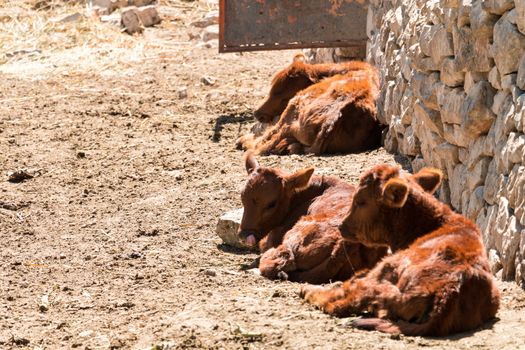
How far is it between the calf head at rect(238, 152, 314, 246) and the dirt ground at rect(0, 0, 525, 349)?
9.1 inches

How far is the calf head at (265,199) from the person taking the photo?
898cm

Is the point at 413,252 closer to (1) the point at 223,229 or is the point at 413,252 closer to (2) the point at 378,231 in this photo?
(2) the point at 378,231

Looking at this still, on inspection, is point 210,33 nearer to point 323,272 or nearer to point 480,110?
point 480,110

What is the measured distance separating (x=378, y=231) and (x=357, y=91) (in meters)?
4.72

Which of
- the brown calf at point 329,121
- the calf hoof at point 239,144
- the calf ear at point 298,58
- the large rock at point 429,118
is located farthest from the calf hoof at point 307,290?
the calf ear at point 298,58

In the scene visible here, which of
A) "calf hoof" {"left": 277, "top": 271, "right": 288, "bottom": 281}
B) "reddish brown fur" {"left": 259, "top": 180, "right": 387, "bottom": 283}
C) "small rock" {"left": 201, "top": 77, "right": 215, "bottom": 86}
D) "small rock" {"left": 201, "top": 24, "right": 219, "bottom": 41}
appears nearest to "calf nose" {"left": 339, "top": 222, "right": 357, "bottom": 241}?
"reddish brown fur" {"left": 259, "top": 180, "right": 387, "bottom": 283}

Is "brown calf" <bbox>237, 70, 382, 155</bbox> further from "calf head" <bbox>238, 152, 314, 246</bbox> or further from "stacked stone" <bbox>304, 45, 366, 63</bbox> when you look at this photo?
"calf head" <bbox>238, 152, 314, 246</bbox>

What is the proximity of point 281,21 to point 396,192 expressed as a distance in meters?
7.00

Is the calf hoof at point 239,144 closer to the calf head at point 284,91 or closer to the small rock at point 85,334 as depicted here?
the calf head at point 284,91

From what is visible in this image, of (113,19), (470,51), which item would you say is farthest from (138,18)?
(470,51)

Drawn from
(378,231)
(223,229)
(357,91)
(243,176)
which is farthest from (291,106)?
(378,231)

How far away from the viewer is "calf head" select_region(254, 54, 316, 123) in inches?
518

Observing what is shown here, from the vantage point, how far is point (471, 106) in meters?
8.31

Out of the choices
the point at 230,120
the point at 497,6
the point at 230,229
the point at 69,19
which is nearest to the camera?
the point at 497,6
